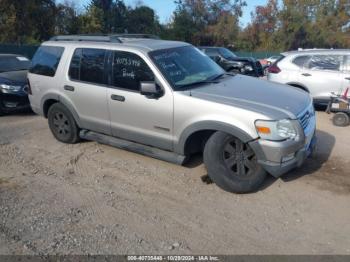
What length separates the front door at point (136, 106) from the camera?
16.6 ft

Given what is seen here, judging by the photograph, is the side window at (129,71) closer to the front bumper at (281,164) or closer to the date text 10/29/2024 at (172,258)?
the front bumper at (281,164)

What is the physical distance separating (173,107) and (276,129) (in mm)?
1375

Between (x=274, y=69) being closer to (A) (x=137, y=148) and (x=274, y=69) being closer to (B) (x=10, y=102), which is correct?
(A) (x=137, y=148)

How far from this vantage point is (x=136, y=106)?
5277 mm

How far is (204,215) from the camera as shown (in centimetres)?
417

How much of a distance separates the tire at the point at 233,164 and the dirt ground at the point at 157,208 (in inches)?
5.9

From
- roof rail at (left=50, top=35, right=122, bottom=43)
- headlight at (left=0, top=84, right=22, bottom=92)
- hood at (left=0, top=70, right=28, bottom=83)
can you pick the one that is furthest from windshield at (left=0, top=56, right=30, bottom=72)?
roof rail at (left=50, top=35, right=122, bottom=43)

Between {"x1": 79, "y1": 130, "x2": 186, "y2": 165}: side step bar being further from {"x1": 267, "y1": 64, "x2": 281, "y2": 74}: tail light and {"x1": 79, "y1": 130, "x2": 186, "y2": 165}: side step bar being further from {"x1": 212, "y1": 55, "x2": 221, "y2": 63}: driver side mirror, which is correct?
{"x1": 212, "y1": 55, "x2": 221, "y2": 63}: driver side mirror

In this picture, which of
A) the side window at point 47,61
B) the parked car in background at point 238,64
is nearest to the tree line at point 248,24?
the parked car in background at point 238,64

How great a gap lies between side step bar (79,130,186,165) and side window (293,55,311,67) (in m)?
5.72

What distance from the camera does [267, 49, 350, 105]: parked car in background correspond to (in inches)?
352

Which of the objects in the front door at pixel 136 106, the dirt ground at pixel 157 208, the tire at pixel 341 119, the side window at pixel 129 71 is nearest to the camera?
the dirt ground at pixel 157 208

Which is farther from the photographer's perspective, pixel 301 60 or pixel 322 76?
pixel 301 60

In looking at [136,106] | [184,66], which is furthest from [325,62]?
[136,106]
